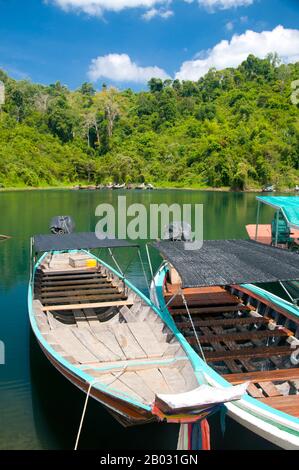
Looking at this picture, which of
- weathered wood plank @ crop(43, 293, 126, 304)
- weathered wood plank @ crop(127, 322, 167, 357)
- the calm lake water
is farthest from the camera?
weathered wood plank @ crop(43, 293, 126, 304)

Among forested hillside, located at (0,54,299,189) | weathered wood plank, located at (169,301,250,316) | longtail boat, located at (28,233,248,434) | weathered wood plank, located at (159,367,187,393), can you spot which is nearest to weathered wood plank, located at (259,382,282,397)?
longtail boat, located at (28,233,248,434)

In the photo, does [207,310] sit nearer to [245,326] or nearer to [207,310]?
[207,310]

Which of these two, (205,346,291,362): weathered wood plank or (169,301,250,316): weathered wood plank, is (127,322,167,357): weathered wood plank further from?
(169,301,250,316): weathered wood plank

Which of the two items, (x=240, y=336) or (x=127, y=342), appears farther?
(x=240, y=336)

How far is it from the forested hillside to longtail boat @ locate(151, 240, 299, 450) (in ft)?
184

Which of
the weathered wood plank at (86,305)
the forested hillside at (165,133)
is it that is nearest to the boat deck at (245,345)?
the weathered wood plank at (86,305)

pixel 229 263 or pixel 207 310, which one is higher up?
pixel 229 263

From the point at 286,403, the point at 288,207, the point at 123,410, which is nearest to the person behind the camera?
the point at 123,410

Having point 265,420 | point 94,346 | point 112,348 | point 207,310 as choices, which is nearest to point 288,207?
point 207,310

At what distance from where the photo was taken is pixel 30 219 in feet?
102

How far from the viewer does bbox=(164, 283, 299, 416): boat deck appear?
6672 millimetres

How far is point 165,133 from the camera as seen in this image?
83.1 m

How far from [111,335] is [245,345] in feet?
8.56

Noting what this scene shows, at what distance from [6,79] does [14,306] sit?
87.6 m
